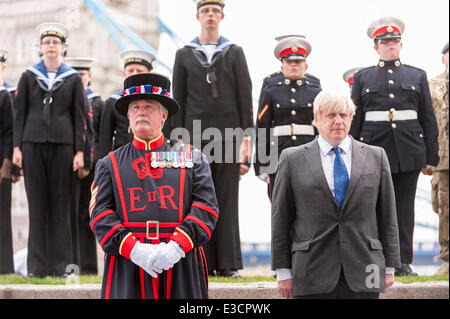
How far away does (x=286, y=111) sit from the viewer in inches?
276

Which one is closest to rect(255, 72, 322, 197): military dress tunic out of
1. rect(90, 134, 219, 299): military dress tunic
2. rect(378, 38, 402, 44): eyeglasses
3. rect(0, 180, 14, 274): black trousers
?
rect(378, 38, 402, 44): eyeglasses

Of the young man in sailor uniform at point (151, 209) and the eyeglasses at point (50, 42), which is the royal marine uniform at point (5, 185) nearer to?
the eyeglasses at point (50, 42)

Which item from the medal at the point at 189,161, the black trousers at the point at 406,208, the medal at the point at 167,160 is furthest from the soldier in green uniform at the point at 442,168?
the medal at the point at 167,160

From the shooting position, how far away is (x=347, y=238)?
4.37 m

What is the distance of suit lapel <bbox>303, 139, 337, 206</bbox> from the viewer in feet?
14.5

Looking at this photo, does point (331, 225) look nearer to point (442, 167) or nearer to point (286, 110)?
point (286, 110)

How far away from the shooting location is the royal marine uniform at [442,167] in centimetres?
732

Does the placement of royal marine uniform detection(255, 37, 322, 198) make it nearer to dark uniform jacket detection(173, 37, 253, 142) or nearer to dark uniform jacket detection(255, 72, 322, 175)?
dark uniform jacket detection(255, 72, 322, 175)

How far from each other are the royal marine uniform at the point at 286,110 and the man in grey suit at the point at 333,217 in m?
2.35

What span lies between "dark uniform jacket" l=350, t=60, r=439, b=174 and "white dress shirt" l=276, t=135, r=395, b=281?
230 cm

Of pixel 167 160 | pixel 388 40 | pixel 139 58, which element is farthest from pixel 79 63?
pixel 167 160

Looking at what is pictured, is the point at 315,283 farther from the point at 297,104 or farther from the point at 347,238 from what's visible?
the point at 297,104

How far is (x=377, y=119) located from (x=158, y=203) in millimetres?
3017
